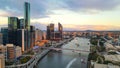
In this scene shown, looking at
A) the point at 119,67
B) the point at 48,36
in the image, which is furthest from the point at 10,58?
the point at 48,36

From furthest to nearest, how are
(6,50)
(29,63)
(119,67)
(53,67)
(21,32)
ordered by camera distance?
(21,32) → (6,50) → (29,63) → (53,67) → (119,67)

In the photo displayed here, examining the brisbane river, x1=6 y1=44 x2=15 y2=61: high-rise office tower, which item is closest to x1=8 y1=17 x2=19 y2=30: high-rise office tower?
the brisbane river

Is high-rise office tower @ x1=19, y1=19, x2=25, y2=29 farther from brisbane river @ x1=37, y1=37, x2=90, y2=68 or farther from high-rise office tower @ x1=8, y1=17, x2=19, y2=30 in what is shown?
brisbane river @ x1=37, y1=37, x2=90, y2=68

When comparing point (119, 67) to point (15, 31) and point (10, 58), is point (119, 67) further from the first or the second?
point (15, 31)

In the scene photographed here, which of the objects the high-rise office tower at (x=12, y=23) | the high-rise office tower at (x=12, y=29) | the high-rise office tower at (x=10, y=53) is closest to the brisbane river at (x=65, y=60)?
the high-rise office tower at (x=10, y=53)

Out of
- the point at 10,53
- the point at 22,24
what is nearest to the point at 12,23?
the point at 22,24

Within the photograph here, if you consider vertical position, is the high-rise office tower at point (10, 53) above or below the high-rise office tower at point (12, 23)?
below

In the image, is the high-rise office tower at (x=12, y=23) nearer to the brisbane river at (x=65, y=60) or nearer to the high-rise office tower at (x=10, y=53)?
the brisbane river at (x=65, y=60)

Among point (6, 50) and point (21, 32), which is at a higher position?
point (21, 32)

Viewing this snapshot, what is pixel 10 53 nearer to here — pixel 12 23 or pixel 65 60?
pixel 65 60

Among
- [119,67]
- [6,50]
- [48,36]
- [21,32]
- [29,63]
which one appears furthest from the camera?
[48,36]

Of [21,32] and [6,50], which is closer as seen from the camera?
[6,50]
